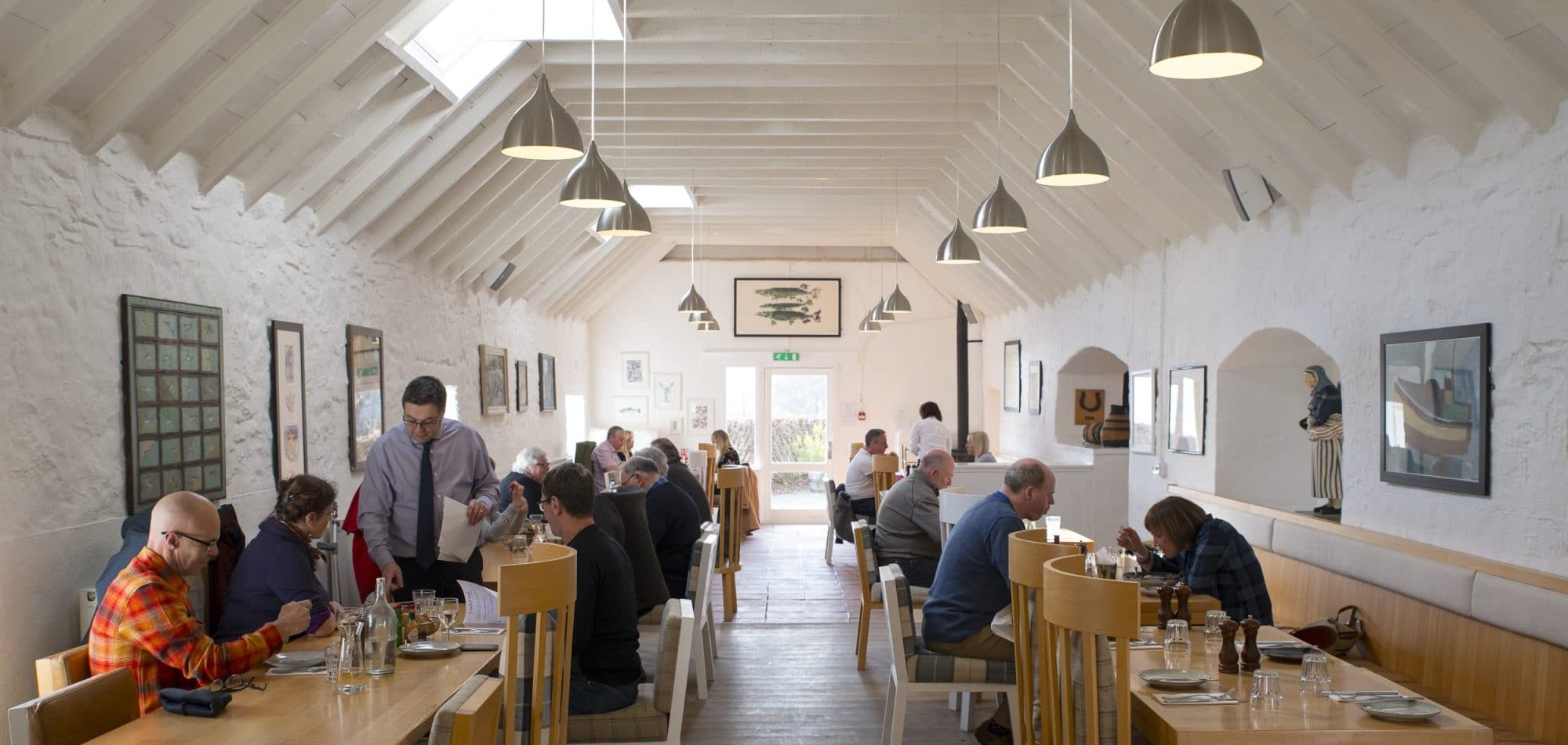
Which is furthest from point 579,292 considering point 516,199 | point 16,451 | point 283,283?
point 16,451

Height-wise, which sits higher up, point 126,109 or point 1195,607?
point 126,109

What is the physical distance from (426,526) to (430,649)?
1.60 meters

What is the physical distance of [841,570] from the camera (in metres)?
11.5

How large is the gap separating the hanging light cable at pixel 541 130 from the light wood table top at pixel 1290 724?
2831 mm

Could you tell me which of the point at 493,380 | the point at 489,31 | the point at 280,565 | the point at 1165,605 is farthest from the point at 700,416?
the point at 280,565

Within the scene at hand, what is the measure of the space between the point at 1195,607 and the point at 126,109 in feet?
15.6

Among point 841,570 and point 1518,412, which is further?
point 841,570

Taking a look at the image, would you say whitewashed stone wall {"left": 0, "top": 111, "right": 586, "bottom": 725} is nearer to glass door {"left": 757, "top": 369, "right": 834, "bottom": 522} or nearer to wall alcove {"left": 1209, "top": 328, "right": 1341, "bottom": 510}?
wall alcove {"left": 1209, "top": 328, "right": 1341, "bottom": 510}

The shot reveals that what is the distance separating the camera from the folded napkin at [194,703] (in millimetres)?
3211

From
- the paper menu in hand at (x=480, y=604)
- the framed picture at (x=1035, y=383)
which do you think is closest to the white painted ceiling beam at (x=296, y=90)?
the paper menu in hand at (x=480, y=604)

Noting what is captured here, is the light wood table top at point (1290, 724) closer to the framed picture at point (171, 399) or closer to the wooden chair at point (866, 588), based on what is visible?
the wooden chair at point (866, 588)

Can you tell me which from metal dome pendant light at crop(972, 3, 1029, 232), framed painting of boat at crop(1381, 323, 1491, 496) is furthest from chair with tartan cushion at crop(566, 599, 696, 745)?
framed painting of boat at crop(1381, 323, 1491, 496)

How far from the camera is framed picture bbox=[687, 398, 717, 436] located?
1678 centimetres

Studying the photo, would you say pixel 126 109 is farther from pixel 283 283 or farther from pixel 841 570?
pixel 841 570
